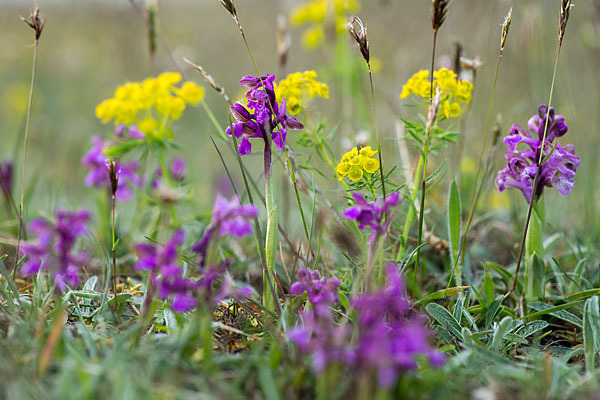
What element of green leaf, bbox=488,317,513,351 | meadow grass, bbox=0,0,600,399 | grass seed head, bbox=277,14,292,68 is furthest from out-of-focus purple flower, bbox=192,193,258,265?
grass seed head, bbox=277,14,292,68

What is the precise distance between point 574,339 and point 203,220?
1.77 meters

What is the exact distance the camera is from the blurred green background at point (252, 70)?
357cm

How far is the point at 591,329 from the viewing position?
1.64 m

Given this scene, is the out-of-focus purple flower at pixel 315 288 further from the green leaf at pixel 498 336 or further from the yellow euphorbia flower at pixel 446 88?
the yellow euphorbia flower at pixel 446 88

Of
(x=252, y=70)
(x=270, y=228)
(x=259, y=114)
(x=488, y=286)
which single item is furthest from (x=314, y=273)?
(x=252, y=70)

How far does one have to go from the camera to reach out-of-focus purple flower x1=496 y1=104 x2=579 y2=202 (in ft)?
6.25

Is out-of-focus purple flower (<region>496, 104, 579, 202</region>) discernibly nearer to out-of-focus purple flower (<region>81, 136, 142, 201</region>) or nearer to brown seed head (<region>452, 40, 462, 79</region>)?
brown seed head (<region>452, 40, 462, 79</region>)

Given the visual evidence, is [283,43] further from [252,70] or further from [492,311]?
[252,70]

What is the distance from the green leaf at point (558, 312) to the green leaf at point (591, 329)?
3.2 inches

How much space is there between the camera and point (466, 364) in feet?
4.75

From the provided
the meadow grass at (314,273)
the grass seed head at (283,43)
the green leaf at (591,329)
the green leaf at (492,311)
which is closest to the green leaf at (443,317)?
the meadow grass at (314,273)

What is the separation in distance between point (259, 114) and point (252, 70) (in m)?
8.53

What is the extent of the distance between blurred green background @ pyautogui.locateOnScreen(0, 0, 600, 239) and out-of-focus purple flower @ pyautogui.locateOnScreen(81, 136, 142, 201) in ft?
0.68

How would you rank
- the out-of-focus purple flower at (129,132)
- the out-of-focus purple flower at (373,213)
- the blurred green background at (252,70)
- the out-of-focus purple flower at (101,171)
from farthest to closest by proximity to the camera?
the blurred green background at (252,70), the out-of-focus purple flower at (101,171), the out-of-focus purple flower at (129,132), the out-of-focus purple flower at (373,213)
